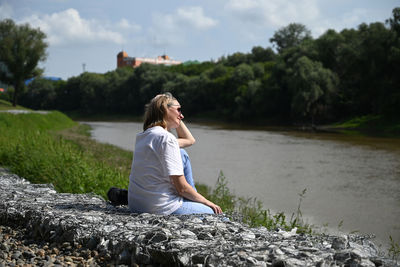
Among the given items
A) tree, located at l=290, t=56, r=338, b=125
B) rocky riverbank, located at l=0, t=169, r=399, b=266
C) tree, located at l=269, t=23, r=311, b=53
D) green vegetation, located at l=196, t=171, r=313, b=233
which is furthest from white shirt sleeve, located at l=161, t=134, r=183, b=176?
tree, located at l=269, t=23, r=311, b=53

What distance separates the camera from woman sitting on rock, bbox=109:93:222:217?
393cm

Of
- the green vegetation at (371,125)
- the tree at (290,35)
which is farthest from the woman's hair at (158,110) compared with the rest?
the tree at (290,35)

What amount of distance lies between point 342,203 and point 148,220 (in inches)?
325

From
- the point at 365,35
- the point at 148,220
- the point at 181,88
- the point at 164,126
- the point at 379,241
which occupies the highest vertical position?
the point at 365,35

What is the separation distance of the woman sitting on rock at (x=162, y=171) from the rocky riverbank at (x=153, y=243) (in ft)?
0.57

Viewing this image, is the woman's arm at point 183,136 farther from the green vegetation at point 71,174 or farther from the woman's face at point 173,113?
the green vegetation at point 71,174

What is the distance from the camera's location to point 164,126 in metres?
4.19

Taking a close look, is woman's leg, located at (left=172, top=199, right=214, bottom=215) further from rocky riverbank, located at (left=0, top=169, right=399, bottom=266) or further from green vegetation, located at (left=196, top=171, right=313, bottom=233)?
green vegetation, located at (left=196, top=171, right=313, bottom=233)

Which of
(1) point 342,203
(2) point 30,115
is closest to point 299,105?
(2) point 30,115

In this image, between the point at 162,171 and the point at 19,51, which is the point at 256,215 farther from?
the point at 19,51

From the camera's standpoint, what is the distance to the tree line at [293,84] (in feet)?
133

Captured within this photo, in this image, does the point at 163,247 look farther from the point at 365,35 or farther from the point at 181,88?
the point at 181,88

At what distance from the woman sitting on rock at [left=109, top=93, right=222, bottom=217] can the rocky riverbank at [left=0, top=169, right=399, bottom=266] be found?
17 cm

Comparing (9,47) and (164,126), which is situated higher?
(9,47)
